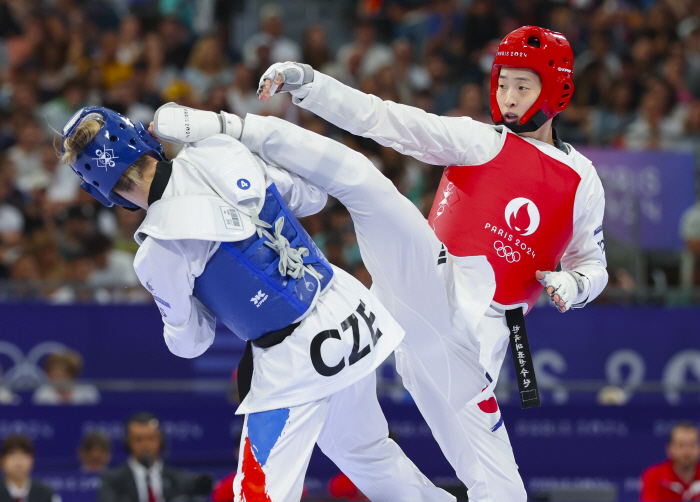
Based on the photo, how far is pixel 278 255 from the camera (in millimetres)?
3742

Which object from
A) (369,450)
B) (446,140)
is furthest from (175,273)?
(446,140)

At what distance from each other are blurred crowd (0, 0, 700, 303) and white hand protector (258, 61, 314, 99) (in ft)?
15.3

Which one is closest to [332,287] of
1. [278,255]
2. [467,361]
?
Answer: [278,255]

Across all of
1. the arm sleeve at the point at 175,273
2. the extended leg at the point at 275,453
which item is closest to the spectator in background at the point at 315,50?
the arm sleeve at the point at 175,273

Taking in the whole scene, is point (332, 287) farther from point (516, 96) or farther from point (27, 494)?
point (27, 494)

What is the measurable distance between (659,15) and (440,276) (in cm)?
960

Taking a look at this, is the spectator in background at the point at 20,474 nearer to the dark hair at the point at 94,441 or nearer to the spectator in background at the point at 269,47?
the dark hair at the point at 94,441

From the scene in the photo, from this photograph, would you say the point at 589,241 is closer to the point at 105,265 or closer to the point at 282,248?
the point at 282,248

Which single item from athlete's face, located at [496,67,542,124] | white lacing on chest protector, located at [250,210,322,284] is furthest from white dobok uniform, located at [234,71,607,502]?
white lacing on chest protector, located at [250,210,322,284]

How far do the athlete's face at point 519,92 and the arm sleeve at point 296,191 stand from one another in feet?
3.60

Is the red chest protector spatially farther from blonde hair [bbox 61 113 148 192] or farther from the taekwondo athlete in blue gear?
blonde hair [bbox 61 113 148 192]

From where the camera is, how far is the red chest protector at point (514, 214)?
4434 mm

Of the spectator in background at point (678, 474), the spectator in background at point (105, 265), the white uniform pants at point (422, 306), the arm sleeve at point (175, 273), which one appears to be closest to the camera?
the arm sleeve at point (175, 273)

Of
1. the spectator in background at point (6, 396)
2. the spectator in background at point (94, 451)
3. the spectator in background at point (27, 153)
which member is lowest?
the spectator in background at point (94, 451)
